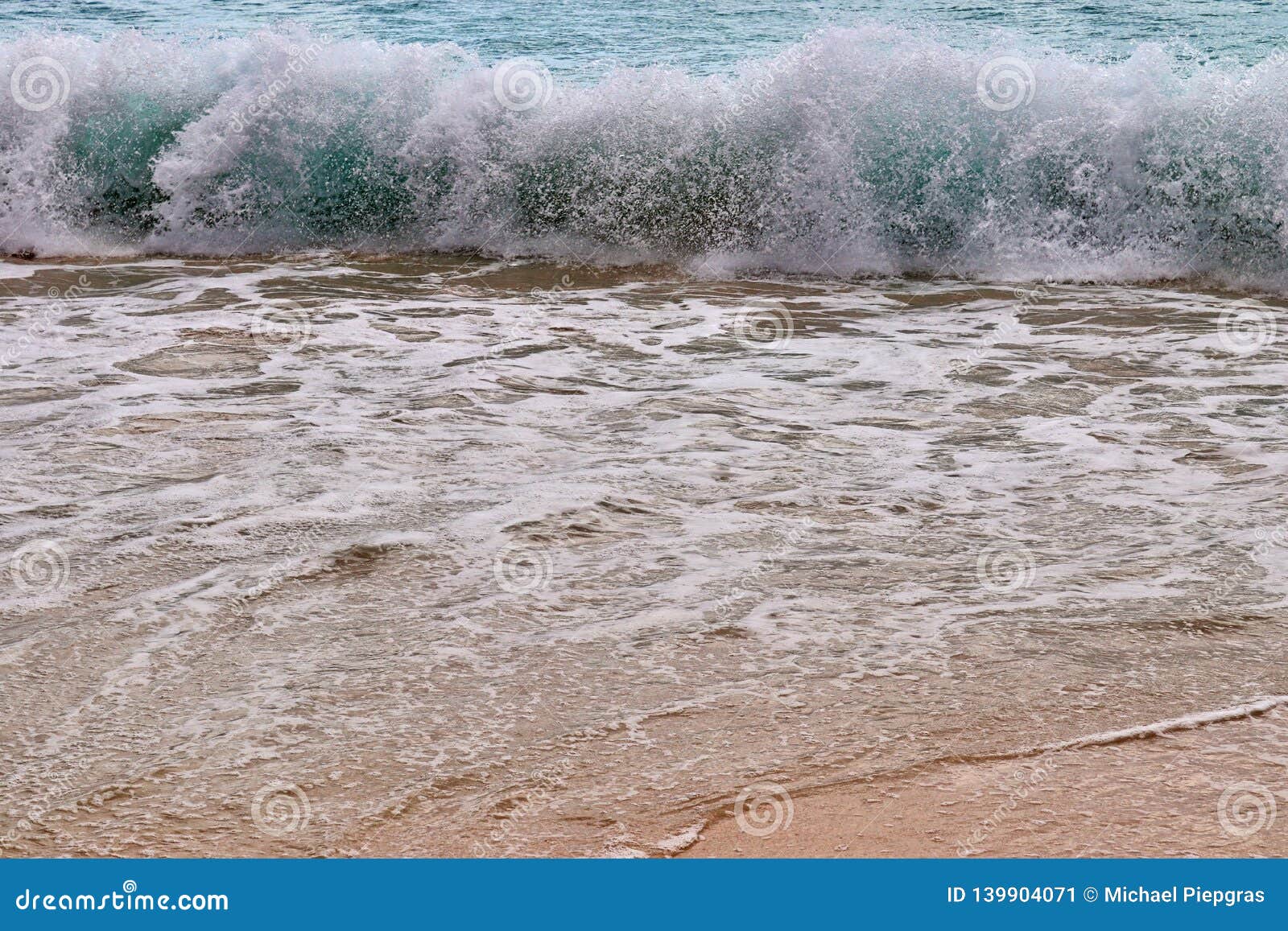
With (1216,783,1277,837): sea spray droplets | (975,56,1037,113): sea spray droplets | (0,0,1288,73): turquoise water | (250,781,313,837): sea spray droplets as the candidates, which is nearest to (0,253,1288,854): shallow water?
(250,781,313,837): sea spray droplets

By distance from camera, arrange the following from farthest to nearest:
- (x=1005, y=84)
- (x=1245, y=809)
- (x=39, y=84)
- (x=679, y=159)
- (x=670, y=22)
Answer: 1. (x=670, y=22)
2. (x=39, y=84)
3. (x=679, y=159)
4. (x=1005, y=84)
5. (x=1245, y=809)

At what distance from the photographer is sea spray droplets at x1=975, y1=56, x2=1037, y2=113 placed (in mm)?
8711

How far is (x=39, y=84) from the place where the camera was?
1010 centimetres

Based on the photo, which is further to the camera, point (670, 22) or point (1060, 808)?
point (670, 22)

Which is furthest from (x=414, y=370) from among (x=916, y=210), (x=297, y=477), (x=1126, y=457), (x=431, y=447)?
(x=916, y=210)

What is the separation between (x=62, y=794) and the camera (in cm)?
223

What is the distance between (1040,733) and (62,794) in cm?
173

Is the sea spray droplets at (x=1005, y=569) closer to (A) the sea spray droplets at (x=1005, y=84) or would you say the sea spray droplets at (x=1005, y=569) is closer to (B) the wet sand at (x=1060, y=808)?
(B) the wet sand at (x=1060, y=808)

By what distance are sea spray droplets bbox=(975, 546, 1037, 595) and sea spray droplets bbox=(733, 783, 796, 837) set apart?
A: 1056 mm

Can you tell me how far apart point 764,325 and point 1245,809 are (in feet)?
14.9

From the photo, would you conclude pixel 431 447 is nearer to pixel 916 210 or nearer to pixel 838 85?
pixel 916 210

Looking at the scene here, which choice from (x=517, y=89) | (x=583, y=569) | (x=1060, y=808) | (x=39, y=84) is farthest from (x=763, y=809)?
(x=39, y=84)

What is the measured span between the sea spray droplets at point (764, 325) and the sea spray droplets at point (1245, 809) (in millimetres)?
3890

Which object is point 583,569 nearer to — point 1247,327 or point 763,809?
point 763,809
